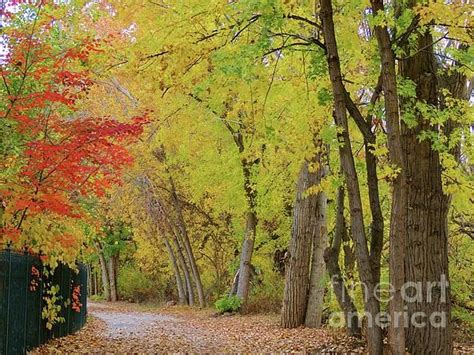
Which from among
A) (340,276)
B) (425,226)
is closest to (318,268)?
(340,276)

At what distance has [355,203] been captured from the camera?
6375 mm

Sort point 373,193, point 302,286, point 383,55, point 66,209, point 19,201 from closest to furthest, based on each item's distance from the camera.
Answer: point 383,55, point 373,193, point 19,201, point 66,209, point 302,286

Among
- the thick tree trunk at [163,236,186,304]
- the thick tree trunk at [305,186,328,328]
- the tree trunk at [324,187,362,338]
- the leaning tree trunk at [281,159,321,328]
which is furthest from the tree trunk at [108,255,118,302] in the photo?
the tree trunk at [324,187,362,338]

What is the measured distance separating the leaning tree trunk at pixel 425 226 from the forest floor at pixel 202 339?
181 centimetres

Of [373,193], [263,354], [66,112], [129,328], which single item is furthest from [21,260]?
[129,328]

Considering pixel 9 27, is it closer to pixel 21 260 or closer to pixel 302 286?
pixel 21 260

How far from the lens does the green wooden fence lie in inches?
321

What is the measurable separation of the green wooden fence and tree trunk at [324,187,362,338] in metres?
4.98

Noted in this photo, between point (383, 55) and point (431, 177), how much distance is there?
275cm

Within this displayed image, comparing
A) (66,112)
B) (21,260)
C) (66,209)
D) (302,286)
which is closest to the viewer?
(66,209)

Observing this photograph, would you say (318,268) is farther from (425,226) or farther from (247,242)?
(425,226)

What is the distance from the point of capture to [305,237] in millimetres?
15297

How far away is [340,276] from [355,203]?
15.5ft

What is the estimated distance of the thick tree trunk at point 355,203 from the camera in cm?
626
